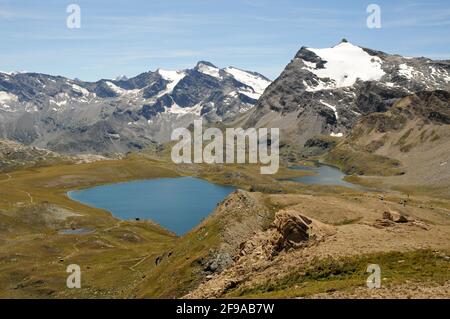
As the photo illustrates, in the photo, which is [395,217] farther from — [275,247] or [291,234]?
[275,247]

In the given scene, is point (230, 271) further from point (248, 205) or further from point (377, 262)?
point (248, 205)

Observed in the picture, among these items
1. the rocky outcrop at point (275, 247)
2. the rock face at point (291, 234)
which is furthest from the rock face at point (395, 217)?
the rock face at point (291, 234)

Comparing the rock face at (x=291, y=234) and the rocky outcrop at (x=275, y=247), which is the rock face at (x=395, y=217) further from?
the rock face at (x=291, y=234)

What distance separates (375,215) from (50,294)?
68.8 meters

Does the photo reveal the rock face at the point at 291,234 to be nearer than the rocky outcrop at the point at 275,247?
No

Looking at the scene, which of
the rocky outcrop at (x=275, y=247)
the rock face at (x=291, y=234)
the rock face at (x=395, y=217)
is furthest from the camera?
the rock face at (x=395, y=217)

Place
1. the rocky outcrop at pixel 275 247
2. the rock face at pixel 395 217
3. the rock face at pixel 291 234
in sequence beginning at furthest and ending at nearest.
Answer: the rock face at pixel 395 217
the rock face at pixel 291 234
the rocky outcrop at pixel 275 247

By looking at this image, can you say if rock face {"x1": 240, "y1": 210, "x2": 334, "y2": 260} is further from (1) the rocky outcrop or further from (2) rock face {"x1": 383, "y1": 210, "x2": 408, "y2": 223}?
(2) rock face {"x1": 383, "y1": 210, "x2": 408, "y2": 223}

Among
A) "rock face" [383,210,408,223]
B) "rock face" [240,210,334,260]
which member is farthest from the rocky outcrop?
"rock face" [383,210,408,223]

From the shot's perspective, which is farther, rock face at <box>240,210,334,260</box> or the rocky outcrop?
rock face at <box>240,210,334,260</box>

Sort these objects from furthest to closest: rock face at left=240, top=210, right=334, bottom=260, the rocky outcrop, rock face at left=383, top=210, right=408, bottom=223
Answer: rock face at left=383, top=210, right=408, bottom=223 → rock face at left=240, top=210, right=334, bottom=260 → the rocky outcrop

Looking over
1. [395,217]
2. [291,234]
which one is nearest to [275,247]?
[291,234]

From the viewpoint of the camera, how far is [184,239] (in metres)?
91.9

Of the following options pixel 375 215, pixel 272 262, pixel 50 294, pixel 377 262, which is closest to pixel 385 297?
pixel 377 262
